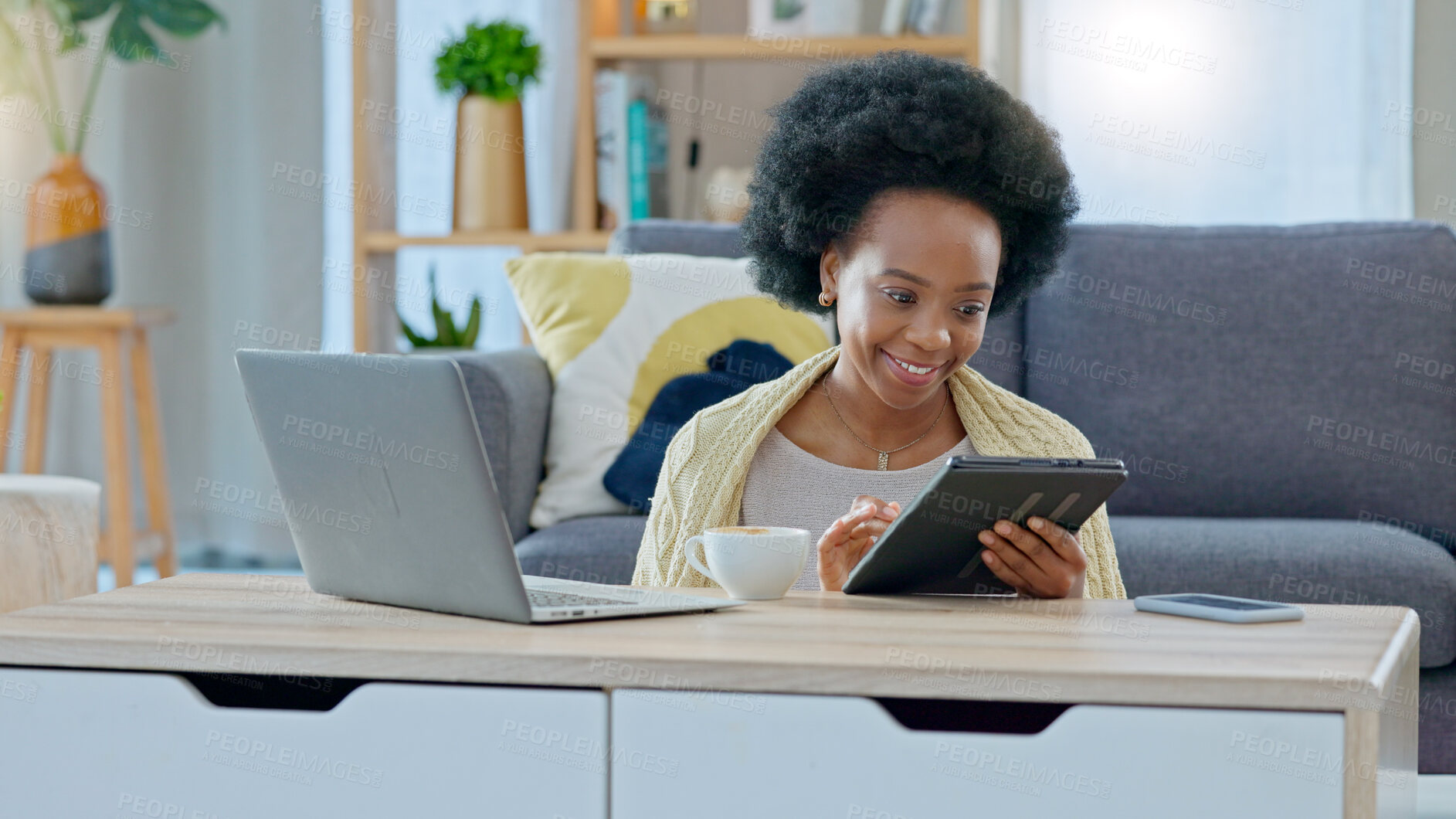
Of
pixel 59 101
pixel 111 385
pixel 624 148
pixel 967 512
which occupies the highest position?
pixel 59 101

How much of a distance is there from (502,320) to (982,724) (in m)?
2.61

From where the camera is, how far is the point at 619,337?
2.10 metres

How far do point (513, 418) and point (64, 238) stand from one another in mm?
1619

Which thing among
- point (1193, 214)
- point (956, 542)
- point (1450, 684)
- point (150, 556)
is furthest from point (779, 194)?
point (150, 556)

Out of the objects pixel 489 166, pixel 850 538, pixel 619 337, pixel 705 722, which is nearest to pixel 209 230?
pixel 489 166

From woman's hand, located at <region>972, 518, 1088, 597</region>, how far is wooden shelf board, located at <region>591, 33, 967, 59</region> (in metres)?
1.99

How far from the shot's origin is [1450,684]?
5.56 ft

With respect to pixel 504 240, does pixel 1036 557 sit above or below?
below

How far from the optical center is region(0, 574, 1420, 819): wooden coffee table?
2.26 ft

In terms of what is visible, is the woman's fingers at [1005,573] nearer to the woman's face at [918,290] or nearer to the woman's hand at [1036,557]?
the woman's hand at [1036,557]

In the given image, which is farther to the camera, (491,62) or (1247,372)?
(491,62)

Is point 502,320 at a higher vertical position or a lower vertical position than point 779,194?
lower

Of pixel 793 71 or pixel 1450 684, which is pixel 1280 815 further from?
pixel 793 71

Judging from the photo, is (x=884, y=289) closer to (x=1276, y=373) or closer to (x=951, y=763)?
(x=951, y=763)
